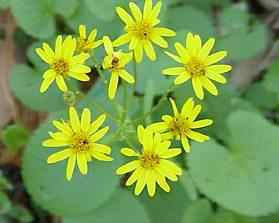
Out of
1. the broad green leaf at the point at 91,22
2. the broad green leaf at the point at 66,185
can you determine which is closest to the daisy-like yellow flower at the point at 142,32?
the broad green leaf at the point at 66,185

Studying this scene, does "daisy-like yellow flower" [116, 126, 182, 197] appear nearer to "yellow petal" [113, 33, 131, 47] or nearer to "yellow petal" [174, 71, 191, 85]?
"yellow petal" [174, 71, 191, 85]

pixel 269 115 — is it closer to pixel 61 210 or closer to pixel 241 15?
pixel 241 15

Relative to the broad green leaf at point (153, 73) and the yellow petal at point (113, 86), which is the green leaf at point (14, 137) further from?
the yellow petal at point (113, 86)

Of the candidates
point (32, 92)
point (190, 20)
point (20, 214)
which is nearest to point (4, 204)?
point (20, 214)

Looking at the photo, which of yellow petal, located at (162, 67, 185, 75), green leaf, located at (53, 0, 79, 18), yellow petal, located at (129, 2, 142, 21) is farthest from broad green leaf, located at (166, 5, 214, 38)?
yellow petal, located at (162, 67, 185, 75)

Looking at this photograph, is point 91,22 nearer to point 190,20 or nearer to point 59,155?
point 190,20

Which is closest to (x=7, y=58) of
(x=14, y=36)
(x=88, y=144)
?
(x=14, y=36)
